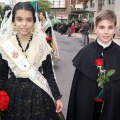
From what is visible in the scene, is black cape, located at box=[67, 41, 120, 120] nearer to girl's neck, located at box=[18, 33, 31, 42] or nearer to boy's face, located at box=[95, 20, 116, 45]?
boy's face, located at box=[95, 20, 116, 45]

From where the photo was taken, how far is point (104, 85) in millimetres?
2430

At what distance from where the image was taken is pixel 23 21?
2240mm

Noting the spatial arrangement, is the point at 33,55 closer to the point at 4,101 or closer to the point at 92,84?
the point at 4,101

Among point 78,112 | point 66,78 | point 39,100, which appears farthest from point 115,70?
point 66,78

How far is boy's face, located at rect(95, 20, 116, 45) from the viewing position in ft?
7.71

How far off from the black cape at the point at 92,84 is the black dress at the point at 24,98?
1.15ft

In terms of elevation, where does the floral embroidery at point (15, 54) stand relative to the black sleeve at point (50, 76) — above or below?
above

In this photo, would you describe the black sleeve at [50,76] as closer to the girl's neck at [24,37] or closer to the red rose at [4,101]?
the girl's neck at [24,37]

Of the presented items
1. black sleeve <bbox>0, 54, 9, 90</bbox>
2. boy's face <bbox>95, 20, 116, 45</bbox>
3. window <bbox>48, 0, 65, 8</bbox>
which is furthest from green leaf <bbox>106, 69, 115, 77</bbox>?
window <bbox>48, 0, 65, 8</bbox>

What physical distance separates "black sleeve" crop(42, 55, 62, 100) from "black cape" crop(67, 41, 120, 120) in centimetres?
30

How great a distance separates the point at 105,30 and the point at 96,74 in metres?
0.42

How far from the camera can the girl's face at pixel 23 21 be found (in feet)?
7.32

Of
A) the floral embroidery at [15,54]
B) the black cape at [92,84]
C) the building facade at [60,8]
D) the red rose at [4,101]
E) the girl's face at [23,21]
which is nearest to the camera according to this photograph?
the red rose at [4,101]

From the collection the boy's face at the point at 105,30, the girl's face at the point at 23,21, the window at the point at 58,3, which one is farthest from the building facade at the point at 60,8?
the girl's face at the point at 23,21
